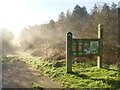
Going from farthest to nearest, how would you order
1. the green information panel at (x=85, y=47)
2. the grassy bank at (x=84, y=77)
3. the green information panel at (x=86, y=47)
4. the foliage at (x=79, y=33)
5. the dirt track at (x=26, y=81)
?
1. the foliage at (x=79, y=33)
2. the green information panel at (x=86, y=47)
3. the green information panel at (x=85, y=47)
4. the dirt track at (x=26, y=81)
5. the grassy bank at (x=84, y=77)

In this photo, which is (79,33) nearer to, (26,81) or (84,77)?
(84,77)

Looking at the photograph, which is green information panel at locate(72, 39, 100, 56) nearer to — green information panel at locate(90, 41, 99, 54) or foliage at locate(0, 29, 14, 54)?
green information panel at locate(90, 41, 99, 54)

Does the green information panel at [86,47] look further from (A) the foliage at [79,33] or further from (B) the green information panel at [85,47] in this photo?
(A) the foliage at [79,33]

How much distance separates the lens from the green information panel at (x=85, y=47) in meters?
14.1

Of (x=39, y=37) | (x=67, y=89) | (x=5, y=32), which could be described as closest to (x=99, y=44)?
(x=67, y=89)

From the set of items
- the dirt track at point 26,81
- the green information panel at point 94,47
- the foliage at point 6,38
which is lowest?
the dirt track at point 26,81

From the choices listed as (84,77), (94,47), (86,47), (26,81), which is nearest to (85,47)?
(86,47)

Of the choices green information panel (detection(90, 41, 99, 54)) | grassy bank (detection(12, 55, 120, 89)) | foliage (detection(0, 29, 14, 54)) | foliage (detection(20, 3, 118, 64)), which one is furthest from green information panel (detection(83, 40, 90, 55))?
foliage (detection(0, 29, 14, 54))

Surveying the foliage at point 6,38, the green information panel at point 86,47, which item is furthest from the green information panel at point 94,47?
the foliage at point 6,38

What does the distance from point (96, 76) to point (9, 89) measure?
4.51 metres

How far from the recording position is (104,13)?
72.7 feet

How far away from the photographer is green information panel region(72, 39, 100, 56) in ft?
46.1

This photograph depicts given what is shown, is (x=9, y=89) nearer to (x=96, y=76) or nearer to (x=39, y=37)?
(x=96, y=76)

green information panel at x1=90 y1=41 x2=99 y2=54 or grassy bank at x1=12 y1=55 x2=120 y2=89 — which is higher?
green information panel at x1=90 y1=41 x2=99 y2=54
